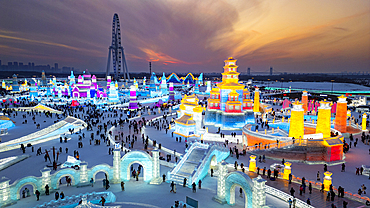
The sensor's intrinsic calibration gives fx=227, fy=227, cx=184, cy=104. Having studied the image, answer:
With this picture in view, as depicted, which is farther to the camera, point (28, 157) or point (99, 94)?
point (99, 94)

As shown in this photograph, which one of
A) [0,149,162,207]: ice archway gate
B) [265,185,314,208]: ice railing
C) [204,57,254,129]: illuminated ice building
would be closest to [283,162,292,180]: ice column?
[265,185,314,208]: ice railing

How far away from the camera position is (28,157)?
64.2ft

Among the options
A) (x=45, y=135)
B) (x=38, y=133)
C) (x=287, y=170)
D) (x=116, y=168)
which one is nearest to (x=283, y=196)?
(x=287, y=170)

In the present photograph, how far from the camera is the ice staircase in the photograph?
14354mm

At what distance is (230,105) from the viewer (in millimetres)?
26766

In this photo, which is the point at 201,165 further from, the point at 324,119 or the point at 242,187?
the point at 324,119

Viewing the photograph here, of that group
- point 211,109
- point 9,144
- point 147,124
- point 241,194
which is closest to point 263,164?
point 241,194

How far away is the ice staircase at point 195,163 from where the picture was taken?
47.1ft

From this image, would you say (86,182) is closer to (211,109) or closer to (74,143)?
(74,143)

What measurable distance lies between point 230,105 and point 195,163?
488 inches

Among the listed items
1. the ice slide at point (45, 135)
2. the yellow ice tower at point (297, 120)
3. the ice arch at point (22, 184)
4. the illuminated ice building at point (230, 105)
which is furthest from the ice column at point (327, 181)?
the ice slide at point (45, 135)

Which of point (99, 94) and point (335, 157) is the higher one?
point (99, 94)

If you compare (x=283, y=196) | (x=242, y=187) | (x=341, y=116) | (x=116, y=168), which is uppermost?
(x=341, y=116)

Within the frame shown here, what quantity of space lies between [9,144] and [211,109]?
71.4 feet
